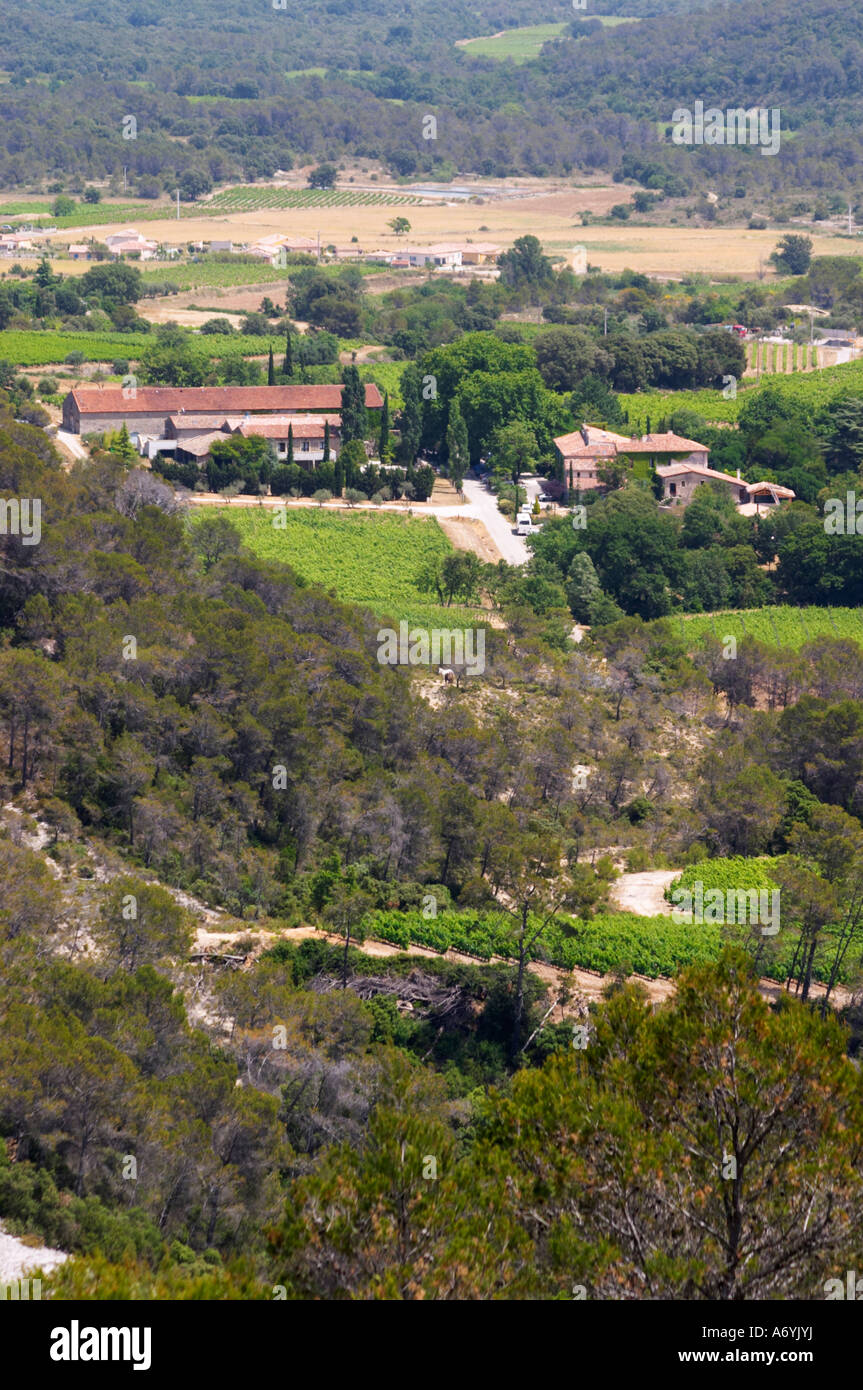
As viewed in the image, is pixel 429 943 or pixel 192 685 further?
pixel 192 685

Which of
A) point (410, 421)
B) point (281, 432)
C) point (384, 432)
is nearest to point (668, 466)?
point (410, 421)

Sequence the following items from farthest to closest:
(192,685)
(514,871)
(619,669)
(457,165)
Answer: (457,165)
(619,669)
(192,685)
(514,871)

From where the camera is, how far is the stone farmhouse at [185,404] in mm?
69625

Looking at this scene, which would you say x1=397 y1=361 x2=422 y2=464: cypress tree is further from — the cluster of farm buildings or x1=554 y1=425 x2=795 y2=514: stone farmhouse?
x1=554 y1=425 x2=795 y2=514: stone farmhouse

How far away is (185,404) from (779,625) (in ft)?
93.7

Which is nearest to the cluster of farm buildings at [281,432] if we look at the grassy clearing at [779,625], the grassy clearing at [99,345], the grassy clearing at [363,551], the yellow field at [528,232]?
the grassy clearing at [363,551]

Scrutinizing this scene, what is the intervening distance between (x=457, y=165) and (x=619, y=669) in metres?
152

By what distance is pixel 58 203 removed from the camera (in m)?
147

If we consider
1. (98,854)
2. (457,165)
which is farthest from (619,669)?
(457,165)

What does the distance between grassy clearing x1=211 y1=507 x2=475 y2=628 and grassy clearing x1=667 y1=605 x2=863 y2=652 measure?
30.3 ft

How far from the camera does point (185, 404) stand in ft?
236

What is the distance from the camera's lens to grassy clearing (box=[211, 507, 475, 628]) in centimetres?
5584

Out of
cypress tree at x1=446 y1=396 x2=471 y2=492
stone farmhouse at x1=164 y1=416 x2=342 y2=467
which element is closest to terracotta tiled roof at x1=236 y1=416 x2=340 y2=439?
stone farmhouse at x1=164 y1=416 x2=342 y2=467
